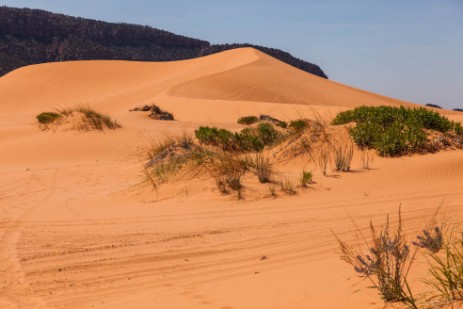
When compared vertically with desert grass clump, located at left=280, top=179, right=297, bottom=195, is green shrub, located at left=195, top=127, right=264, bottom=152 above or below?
above

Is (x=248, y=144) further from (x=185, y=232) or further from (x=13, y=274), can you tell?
(x=13, y=274)

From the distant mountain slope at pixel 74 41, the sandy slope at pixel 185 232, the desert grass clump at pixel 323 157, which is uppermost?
the distant mountain slope at pixel 74 41

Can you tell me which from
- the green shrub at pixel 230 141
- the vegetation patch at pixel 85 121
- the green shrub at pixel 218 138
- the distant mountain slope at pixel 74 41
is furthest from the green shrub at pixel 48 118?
the distant mountain slope at pixel 74 41

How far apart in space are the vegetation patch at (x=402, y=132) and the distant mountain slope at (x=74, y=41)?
6954cm

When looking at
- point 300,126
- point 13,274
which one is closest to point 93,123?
point 300,126

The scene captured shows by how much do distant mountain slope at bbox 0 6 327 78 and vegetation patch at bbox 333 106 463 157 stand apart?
6954 cm

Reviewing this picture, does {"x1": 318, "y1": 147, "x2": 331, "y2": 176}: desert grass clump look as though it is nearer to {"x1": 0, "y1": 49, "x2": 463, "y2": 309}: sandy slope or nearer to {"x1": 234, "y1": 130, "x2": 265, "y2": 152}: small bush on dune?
{"x1": 0, "y1": 49, "x2": 463, "y2": 309}: sandy slope

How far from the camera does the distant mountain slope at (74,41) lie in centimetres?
8044

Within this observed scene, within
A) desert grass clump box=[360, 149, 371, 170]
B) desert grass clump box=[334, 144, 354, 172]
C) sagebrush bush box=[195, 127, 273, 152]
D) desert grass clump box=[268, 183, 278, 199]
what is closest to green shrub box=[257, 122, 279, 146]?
sagebrush bush box=[195, 127, 273, 152]

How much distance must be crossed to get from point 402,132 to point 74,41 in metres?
80.5

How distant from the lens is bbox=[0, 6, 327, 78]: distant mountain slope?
80.4m

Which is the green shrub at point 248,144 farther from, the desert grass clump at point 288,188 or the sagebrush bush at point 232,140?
the desert grass clump at point 288,188

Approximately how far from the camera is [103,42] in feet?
294

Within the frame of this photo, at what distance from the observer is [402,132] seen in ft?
36.3
